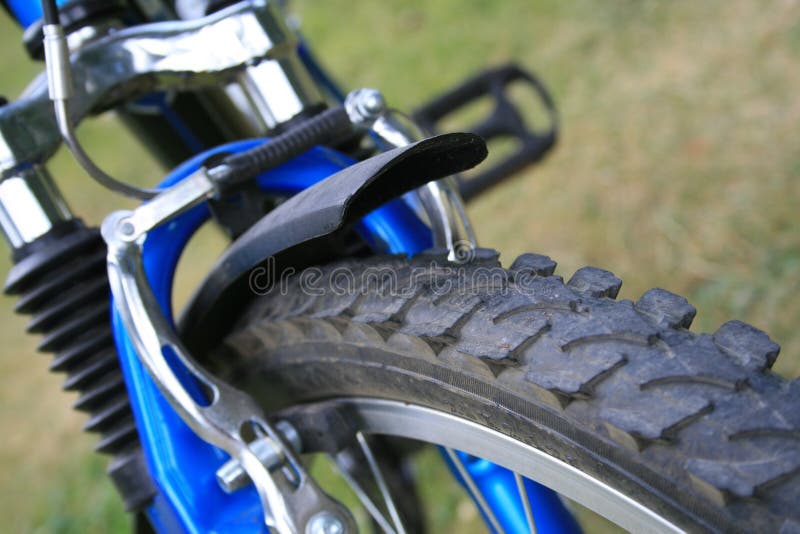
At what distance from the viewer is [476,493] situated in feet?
2.74

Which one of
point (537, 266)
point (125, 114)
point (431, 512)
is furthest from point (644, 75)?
point (537, 266)

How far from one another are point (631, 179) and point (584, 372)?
5.26ft

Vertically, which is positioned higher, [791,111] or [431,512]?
[791,111]

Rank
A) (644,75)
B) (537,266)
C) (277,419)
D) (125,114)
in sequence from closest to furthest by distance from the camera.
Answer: (537,266)
(277,419)
(125,114)
(644,75)

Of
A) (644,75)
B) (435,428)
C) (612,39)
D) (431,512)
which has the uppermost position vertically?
(612,39)

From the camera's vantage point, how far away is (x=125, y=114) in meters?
1.16

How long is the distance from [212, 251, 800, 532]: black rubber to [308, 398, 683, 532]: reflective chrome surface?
12 mm

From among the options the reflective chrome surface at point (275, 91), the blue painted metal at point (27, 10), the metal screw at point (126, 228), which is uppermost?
the blue painted metal at point (27, 10)

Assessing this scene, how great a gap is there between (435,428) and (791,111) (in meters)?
1.63

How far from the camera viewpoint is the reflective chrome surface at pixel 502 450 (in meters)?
0.56

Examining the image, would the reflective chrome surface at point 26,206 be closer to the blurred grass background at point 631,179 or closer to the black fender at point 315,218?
the black fender at point 315,218

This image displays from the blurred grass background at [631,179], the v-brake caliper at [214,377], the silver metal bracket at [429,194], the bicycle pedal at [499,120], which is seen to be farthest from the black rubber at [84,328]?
the blurred grass background at [631,179]

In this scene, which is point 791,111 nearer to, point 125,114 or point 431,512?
point 431,512

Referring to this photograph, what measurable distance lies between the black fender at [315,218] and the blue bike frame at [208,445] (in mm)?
56
